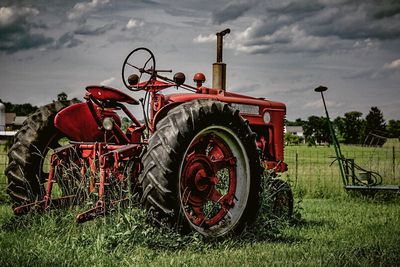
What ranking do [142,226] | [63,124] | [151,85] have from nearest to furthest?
[142,226] → [63,124] → [151,85]

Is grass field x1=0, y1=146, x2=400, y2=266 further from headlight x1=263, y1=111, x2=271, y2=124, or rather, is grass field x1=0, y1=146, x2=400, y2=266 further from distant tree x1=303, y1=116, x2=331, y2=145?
distant tree x1=303, y1=116, x2=331, y2=145

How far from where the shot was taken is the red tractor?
176 inches

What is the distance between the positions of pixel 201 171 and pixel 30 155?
6.90 feet

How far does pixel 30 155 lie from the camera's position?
5785mm

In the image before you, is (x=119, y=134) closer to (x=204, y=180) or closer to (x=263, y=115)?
(x=204, y=180)

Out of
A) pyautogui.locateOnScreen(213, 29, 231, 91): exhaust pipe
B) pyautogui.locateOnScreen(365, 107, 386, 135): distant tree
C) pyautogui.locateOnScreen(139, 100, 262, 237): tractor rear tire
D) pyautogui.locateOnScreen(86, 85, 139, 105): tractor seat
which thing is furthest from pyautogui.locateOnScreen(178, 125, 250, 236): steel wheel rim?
pyautogui.locateOnScreen(365, 107, 386, 135): distant tree

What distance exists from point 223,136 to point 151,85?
1134 millimetres

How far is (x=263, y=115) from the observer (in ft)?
23.3

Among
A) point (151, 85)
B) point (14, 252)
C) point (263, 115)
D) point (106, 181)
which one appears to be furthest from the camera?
point (263, 115)

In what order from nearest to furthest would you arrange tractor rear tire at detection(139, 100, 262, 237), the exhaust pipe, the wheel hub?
tractor rear tire at detection(139, 100, 262, 237), the wheel hub, the exhaust pipe

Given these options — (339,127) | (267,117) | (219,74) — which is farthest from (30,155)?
(339,127)

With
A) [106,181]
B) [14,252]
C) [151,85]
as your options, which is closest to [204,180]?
[106,181]

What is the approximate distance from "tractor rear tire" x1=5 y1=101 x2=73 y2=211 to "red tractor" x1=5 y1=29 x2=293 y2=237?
11 mm

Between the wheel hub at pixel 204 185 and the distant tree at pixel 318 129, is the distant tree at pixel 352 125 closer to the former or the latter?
the distant tree at pixel 318 129
